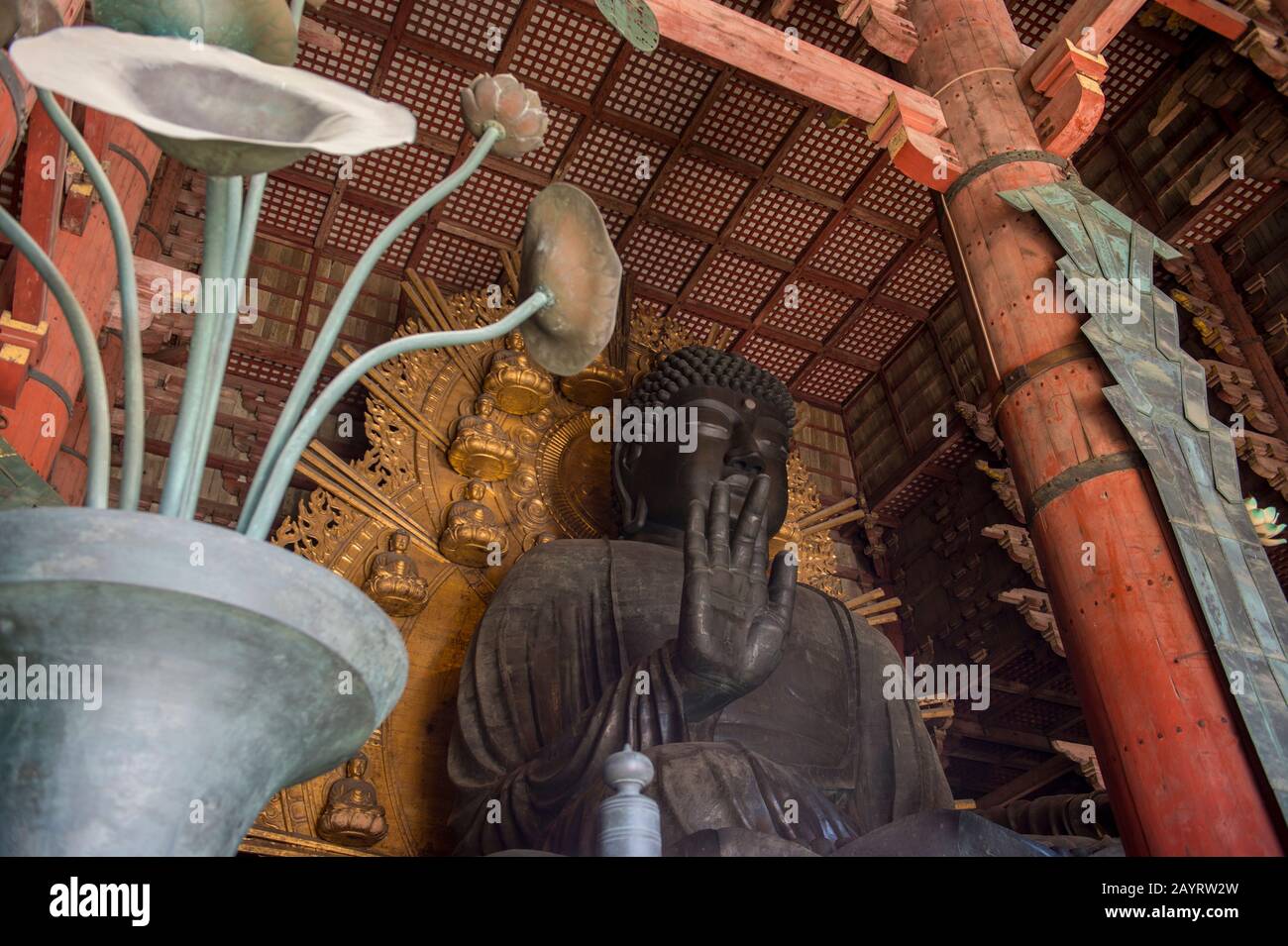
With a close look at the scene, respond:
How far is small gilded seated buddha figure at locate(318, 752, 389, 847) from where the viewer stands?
375 centimetres

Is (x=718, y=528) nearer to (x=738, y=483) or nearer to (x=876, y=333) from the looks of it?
(x=738, y=483)

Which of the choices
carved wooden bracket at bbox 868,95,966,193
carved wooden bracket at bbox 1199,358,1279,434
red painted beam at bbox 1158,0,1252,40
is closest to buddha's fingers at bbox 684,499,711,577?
carved wooden bracket at bbox 868,95,966,193

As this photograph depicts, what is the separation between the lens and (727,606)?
3.51 m

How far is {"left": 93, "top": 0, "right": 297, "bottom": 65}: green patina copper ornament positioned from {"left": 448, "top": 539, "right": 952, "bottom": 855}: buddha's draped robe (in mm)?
1996

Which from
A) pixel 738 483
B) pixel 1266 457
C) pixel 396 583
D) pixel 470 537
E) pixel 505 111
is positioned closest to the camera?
pixel 505 111

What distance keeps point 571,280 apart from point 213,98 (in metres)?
0.59

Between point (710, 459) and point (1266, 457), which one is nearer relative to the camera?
point (710, 459)

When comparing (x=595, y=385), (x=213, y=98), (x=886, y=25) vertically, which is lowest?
(x=213, y=98)

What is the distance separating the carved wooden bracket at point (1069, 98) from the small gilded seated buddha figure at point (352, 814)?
3.06 metres

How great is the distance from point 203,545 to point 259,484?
0.70 ft

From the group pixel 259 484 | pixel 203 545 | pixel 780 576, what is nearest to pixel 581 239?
pixel 259 484

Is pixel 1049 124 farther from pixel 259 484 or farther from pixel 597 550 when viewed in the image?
pixel 259 484

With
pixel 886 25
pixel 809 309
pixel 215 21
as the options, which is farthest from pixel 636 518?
pixel 215 21

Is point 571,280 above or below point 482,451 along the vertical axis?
below
